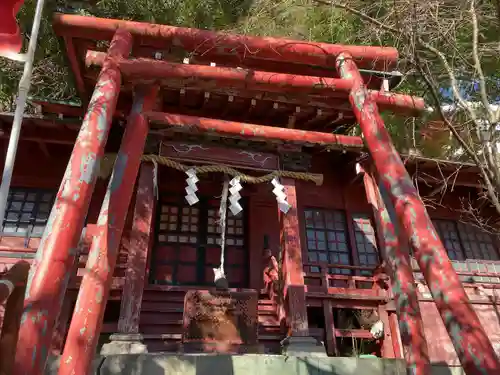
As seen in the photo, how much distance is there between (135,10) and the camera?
10883 millimetres

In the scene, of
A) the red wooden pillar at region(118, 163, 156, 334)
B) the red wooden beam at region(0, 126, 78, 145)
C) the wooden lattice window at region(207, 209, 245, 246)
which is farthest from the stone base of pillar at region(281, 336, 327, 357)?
the red wooden beam at region(0, 126, 78, 145)

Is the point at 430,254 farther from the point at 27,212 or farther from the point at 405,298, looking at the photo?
the point at 27,212

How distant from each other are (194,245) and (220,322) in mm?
3363

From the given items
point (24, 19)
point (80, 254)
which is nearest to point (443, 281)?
point (80, 254)

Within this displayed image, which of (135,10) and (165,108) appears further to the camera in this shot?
(135,10)

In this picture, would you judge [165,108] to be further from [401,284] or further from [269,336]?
[401,284]

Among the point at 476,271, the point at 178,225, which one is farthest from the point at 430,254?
the point at 476,271

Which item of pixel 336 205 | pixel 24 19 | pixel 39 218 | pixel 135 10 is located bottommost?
pixel 39 218

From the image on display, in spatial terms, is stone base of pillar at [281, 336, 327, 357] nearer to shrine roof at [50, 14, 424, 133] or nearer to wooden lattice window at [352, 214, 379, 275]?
shrine roof at [50, 14, 424, 133]

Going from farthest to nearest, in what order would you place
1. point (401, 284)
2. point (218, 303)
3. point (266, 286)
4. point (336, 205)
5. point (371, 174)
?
point (336, 205) → point (371, 174) → point (266, 286) → point (218, 303) → point (401, 284)

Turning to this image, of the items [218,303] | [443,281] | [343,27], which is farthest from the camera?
[343,27]

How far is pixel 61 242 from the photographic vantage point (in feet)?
10.7

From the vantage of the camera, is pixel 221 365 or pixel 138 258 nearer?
pixel 221 365

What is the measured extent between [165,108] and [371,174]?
506 centimetres
